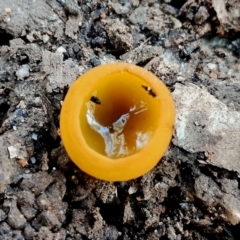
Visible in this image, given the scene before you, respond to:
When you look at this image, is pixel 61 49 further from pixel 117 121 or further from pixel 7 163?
pixel 7 163

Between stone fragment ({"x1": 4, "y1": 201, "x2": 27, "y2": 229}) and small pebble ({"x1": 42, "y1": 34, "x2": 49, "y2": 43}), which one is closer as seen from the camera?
stone fragment ({"x1": 4, "y1": 201, "x2": 27, "y2": 229})

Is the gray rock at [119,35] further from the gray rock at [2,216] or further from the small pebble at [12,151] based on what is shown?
the gray rock at [2,216]

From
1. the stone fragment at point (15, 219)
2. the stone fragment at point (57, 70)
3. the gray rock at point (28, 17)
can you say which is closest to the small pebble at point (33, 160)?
the stone fragment at point (15, 219)

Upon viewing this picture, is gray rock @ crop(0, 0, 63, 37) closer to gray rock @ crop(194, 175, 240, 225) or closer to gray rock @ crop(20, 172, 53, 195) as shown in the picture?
gray rock @ crop(20, 172, 53, 195)

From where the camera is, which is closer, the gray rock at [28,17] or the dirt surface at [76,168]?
the dirt surface at [76,168]

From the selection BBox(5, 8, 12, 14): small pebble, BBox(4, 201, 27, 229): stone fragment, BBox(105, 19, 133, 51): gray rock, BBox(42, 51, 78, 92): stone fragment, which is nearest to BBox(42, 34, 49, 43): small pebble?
BBox(42, 51, 78, 92): stone fragment
